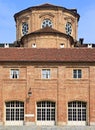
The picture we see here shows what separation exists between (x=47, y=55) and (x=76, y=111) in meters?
7.36

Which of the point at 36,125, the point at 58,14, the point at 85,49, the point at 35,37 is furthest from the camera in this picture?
the point at 58,14

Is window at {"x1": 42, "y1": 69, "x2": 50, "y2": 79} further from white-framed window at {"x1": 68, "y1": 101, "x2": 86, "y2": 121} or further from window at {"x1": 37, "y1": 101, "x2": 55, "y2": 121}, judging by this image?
white-framed window at {"x1": 68, "y1": 101, "x2": 86, "y2": 121}

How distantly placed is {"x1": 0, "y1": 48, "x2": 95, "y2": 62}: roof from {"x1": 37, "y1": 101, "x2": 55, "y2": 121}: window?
5.01 metres

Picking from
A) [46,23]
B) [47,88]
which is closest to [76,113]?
[47,88]

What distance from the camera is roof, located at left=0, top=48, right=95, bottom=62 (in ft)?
160

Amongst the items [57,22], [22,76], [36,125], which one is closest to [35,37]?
[57,22]

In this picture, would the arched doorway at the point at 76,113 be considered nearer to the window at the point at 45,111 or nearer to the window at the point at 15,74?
the window at the point at 45,111

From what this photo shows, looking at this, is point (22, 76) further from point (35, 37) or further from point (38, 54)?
point (35, 37)

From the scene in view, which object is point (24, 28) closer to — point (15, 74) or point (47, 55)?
point (47, 55)

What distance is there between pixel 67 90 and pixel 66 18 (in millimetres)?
21700

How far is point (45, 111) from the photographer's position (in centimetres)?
4788

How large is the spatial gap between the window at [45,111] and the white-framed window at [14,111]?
Result: 1.92 metres

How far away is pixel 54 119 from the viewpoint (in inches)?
1881

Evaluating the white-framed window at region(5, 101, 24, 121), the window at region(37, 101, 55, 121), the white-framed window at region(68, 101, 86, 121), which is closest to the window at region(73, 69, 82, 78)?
the white-framed window at region(68, 101, 86, 121)
